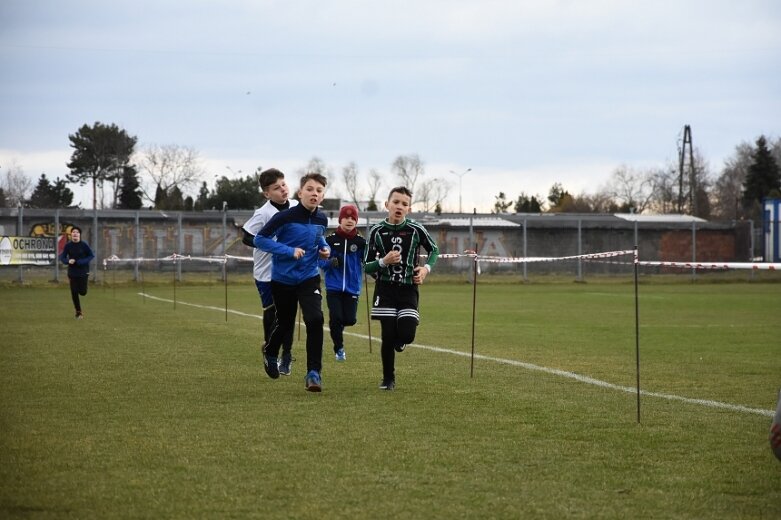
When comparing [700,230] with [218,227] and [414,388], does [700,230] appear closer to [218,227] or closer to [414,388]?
[218,227]

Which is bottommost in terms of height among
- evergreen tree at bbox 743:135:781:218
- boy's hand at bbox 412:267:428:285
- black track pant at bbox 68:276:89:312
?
black track pant at bbox 68:276:89:312

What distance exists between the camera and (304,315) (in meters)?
11.1

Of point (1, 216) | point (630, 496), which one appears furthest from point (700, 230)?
point (630, 496)

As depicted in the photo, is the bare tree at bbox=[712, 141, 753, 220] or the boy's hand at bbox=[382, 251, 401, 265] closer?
the boy's hand at bbox=[382, 251, 401, 265]

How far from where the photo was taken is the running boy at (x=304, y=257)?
1098 cm

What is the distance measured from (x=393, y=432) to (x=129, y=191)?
9193cm

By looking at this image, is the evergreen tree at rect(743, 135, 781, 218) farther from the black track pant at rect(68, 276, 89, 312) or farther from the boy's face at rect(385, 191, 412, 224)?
the boy's face at rect(385, 191, 412, 224)

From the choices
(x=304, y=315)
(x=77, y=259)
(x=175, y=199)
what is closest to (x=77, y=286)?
(x=77, y=259)

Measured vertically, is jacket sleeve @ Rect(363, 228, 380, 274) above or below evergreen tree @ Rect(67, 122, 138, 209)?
below

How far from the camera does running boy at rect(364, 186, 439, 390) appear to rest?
11.2m

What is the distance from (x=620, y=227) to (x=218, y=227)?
22453mm

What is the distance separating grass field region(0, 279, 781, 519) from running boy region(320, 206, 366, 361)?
1.81 feet

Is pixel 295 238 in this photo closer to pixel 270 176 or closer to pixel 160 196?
pixel 270 176

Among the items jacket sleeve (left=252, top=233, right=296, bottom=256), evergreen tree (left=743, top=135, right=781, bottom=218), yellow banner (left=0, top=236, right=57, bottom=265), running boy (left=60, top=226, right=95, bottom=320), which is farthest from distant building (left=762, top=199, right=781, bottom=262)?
jacket sleeve (left=252, top=233, right=296, bottom=256)
